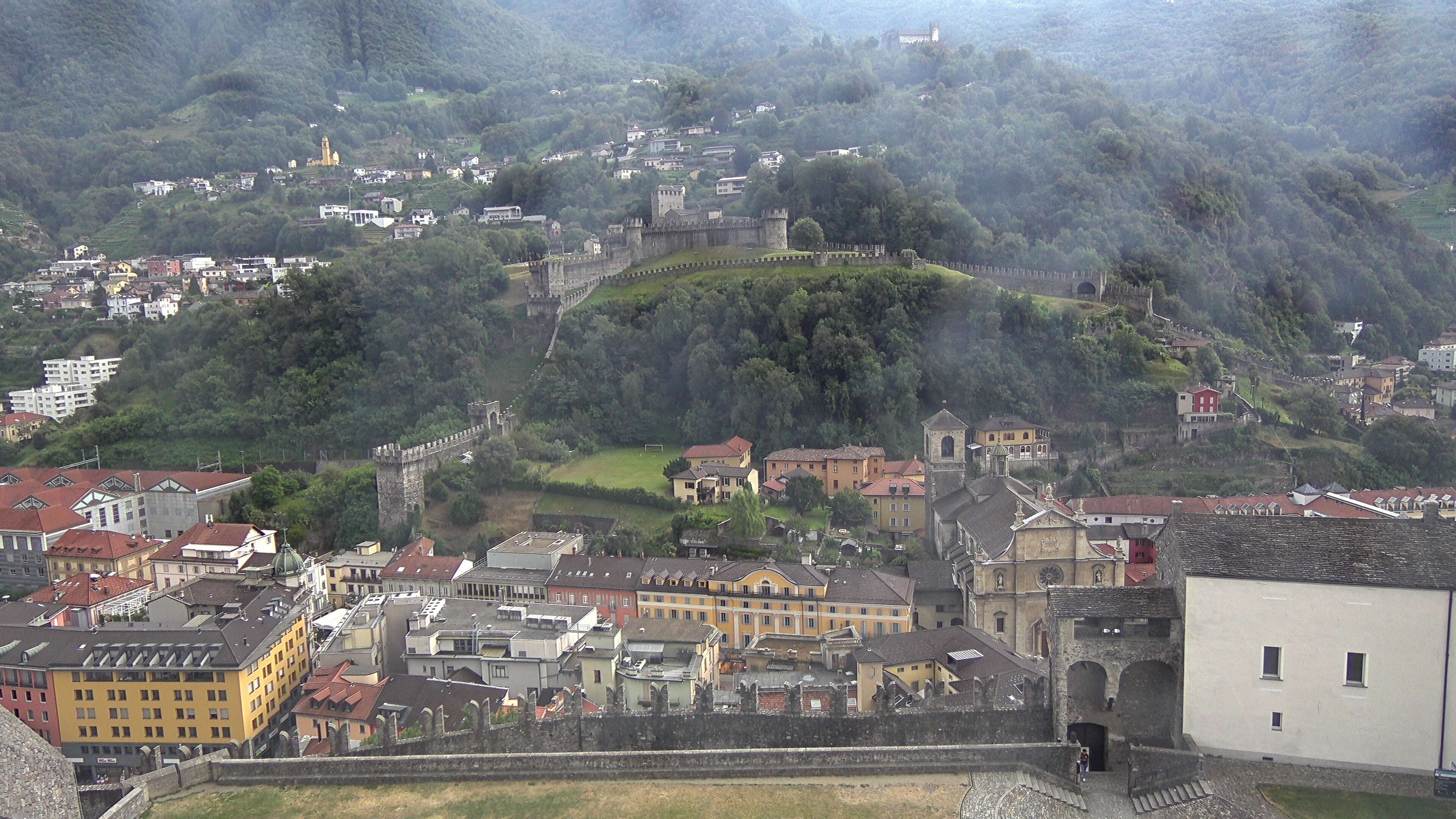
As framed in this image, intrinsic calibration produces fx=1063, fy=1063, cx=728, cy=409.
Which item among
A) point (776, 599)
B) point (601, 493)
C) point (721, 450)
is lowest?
point (776, 599)

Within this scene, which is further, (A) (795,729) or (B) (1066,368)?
(B) (1066,368)

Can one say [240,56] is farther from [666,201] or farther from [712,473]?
[712,473]

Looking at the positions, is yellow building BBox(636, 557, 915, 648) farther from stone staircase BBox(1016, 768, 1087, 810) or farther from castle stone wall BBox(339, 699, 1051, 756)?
stone staircase BBox(1016, 768, 1087, 810)

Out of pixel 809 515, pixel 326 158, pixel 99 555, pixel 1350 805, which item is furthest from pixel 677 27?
pixel 1350 805

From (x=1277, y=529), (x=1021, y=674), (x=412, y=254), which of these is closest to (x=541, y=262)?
(x=412, y=254)

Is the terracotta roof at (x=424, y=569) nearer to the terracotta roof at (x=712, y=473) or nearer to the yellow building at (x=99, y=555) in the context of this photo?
the terracotta roof at (x=712, y=473)

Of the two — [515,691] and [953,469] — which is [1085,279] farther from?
[515,691]
